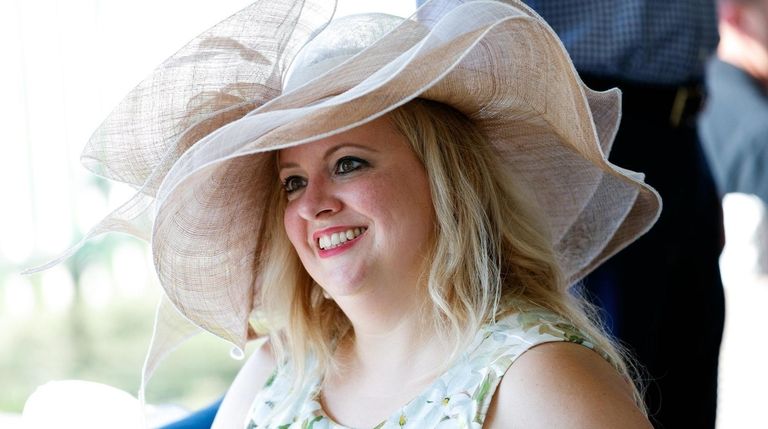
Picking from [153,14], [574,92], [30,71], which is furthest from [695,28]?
[30,71]

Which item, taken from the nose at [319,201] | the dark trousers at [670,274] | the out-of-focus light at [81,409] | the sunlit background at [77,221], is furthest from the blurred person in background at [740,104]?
the out-of-focus light at [81,409]

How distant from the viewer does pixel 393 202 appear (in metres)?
1.72

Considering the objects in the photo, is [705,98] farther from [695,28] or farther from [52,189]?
[52,189]

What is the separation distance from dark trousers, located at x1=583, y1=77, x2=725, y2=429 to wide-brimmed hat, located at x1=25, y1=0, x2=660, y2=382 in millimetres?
331

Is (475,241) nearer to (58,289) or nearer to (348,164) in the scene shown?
(348,164)

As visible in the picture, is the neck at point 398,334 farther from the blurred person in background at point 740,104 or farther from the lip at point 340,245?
the blurred person in background at point 740,104

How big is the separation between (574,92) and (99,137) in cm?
82

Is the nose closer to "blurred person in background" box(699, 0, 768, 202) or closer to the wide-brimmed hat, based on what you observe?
the wide-brimmed hat

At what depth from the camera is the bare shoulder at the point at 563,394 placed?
1.41 m

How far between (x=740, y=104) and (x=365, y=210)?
2.69 meters

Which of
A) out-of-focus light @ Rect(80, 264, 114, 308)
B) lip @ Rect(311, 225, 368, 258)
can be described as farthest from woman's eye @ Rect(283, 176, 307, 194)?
out-of-focus light @ Rect(80, 264, 114, 308)

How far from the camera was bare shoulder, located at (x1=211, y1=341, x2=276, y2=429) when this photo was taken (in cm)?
210

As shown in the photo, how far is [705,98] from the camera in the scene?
2506 mm

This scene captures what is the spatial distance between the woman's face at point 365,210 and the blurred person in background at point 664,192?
66cm
